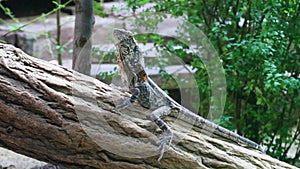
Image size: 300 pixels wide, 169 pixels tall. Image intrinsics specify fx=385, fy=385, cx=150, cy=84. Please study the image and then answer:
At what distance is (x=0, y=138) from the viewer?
66.6 inches

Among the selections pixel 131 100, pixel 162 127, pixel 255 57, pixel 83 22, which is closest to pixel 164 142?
pixel 162 127

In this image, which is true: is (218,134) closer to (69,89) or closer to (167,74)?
(167,74)

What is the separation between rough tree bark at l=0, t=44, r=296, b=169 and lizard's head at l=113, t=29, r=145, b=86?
0.35ft

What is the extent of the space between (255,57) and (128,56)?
113cm

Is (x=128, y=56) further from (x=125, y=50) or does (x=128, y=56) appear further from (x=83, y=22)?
(x=83, y=22)

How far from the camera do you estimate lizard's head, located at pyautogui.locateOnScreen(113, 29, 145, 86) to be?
1747 millimetres

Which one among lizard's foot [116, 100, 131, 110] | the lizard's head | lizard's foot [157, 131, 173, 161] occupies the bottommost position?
lizard's foot [157, 131, 173, 161]

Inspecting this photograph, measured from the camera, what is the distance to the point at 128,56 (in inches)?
70.7

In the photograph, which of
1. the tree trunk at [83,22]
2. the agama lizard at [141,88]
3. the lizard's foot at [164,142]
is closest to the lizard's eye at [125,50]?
the agama lizard at [141,88]

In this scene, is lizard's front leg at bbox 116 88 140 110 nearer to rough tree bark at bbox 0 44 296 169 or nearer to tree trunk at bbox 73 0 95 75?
rough tree bark at bbox 0 44 296 169

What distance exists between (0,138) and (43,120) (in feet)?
0.70

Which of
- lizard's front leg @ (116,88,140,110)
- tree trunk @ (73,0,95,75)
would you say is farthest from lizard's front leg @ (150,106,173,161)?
tree trunk @ (73,0,95,75)

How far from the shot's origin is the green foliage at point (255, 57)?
2.44 meters

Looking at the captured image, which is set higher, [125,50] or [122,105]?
[125,50]
